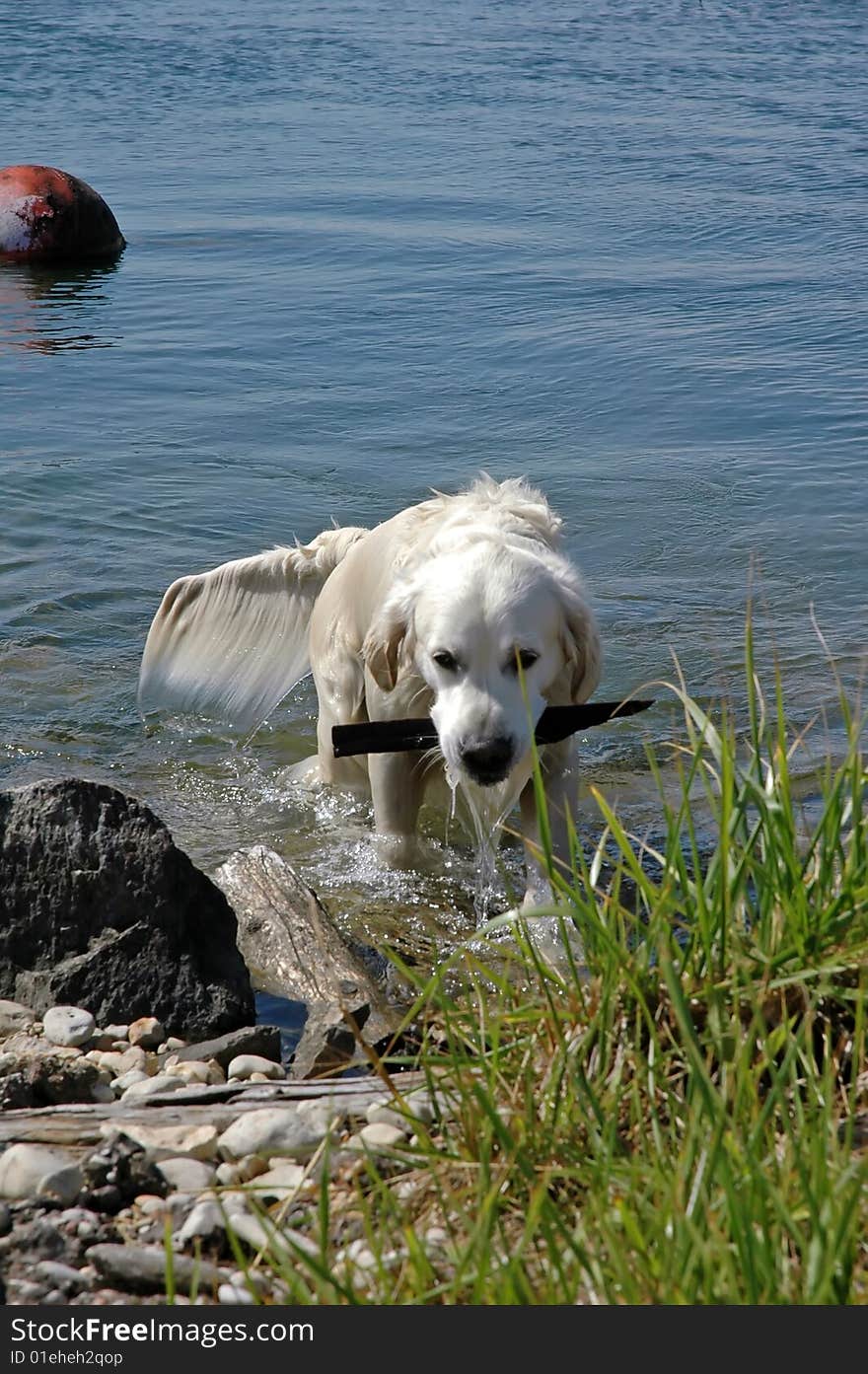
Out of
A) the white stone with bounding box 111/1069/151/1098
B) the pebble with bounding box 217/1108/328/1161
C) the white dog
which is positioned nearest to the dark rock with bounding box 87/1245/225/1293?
the pebble with bounding box 217/1108/328/1161

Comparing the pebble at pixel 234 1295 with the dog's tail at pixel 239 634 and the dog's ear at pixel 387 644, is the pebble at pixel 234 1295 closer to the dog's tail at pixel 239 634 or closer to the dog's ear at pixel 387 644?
the dog's ear at pixel 387 644

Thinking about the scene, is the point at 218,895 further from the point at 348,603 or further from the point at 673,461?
the point at 673,461

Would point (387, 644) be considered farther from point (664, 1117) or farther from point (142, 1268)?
point (142, 1268)

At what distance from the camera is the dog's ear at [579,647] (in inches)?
187

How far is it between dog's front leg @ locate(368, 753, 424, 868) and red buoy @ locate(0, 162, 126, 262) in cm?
1108

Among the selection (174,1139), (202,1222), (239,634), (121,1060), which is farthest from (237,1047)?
(239,634)

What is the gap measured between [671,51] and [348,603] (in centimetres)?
2175

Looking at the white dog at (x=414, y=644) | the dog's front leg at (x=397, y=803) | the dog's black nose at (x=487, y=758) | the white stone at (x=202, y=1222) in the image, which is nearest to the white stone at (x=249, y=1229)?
the white stone at (x=202, y=1222)

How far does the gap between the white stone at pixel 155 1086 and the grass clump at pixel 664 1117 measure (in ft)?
2.36

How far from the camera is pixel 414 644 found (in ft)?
15.7

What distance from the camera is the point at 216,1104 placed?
3205mm

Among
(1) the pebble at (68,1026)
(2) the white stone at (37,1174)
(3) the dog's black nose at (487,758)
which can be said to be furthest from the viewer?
(3) the dog's black nose at (487,758)

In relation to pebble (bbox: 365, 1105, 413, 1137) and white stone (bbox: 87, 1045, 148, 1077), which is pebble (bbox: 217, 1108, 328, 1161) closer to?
pebble (bbox: 365, 1105, 413, 1137)

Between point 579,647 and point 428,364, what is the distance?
24.3ft
